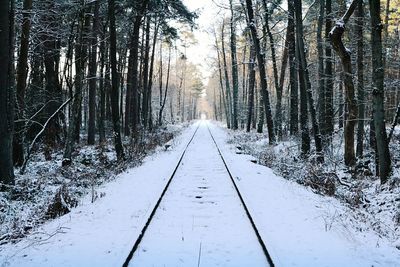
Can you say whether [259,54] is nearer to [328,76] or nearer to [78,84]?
[328,76]

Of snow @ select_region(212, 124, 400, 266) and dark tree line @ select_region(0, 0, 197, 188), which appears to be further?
dark tree line @ select_region(0, 0, 197, 188)

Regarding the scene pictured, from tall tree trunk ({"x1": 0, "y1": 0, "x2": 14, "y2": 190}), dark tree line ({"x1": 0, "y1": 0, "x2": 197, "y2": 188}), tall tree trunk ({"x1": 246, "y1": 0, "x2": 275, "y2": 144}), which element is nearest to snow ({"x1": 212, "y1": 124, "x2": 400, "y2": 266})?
tall tree trunk ({"x1": 0, "y1": 0, "x2": 14, "y2": 190})

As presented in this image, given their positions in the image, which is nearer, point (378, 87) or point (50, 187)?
point (378, 87)

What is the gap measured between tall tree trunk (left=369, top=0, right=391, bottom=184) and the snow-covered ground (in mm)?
2072

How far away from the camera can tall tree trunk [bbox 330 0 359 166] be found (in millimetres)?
10891

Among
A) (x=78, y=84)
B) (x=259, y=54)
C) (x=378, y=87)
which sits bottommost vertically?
(x=378, y=87)

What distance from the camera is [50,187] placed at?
10.1 metres

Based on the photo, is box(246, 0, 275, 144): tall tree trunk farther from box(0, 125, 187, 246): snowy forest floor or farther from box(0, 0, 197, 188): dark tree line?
box(0, 125, 187, 246): snowy forest floor

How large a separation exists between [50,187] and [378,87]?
29.6 ft

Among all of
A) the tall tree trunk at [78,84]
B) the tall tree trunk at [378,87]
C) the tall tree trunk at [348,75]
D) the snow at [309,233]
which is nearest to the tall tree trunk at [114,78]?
the tall tree trunk at [78,84]

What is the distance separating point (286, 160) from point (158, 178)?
6073 mm

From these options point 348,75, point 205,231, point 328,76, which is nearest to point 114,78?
point 348,75

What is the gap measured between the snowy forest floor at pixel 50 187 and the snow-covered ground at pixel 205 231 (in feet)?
1.23

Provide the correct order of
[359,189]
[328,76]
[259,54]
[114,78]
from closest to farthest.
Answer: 1. [359,189]
2. [114,78]
3. [328,76]
4. [259,54]
